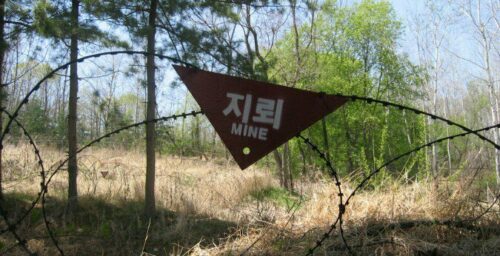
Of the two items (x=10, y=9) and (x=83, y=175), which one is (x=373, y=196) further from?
(x=83, y=175)

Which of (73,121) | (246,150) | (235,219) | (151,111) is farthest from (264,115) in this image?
(73,121)

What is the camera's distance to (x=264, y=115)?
2.20m

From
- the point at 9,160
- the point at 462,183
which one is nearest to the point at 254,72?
the point at 462,183

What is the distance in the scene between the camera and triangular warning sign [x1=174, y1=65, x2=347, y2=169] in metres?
2.19

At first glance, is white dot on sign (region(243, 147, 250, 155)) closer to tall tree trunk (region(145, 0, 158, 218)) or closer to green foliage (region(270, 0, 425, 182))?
tall tree trunk (region(145, 0, 158, 218))

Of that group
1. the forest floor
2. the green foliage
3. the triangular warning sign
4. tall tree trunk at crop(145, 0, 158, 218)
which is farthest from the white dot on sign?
the green foliage

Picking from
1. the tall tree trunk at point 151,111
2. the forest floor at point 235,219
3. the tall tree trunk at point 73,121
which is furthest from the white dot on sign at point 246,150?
the tall tree trunk at point 73,121

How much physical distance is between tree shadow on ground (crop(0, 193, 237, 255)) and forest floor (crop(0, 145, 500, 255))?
16 mm

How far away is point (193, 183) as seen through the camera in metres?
11.4

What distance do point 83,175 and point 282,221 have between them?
20.8ft

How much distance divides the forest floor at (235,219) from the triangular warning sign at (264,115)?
1.35 metres

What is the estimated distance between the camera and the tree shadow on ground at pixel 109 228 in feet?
20.7

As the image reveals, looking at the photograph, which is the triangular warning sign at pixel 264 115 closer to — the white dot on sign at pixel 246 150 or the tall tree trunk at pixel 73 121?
the white dot on sign at pixel 246 150

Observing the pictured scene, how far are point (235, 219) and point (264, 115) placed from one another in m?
5.93
